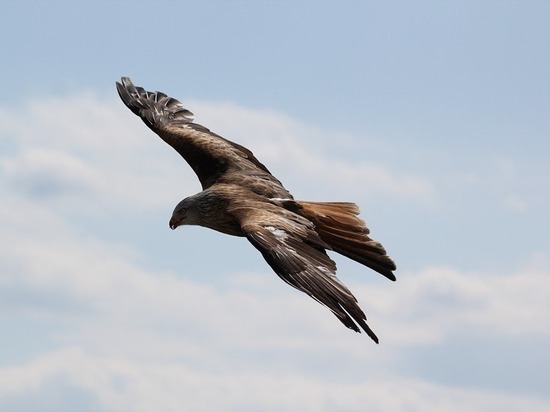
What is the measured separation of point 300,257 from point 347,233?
2.01 metres

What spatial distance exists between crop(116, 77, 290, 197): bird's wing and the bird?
0.05 feet

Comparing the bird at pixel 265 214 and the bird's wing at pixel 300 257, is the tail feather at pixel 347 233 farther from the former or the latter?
the bird's wing at pixel 300 257

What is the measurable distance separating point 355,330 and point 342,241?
11.3 ft

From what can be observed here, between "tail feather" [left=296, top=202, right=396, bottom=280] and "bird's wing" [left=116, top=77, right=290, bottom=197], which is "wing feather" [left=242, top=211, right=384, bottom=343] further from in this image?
"bird's wing" [left=116, top=77, right=290, bottom=197]

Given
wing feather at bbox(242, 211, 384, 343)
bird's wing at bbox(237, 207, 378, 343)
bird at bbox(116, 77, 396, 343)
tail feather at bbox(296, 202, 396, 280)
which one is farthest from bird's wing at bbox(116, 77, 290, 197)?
wing feather at bbox(242, 211, 384, 343)

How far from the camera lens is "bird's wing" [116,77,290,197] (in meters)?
15.7

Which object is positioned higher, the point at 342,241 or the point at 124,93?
the point at 124,93

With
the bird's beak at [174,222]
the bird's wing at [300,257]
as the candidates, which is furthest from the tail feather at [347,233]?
the bird's beak at [174,222]

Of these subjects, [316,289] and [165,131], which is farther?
[165,131]

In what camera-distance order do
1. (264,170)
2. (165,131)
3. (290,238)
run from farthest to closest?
(165,131)
(264,170)
(290,238)

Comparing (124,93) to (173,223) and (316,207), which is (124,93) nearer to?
(173,223)

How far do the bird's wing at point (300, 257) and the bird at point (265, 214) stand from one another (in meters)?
0.01

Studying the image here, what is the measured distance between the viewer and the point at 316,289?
37.9 feet

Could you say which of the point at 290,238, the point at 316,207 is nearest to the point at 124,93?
the point at 316,207
